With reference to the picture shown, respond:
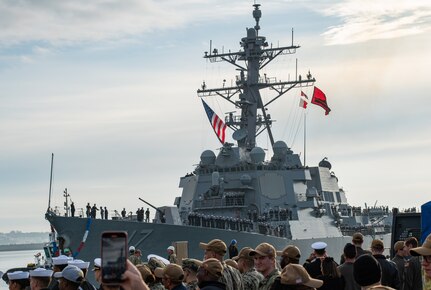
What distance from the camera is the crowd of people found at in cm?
523

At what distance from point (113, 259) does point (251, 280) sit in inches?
191

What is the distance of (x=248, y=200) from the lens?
31.6 meters

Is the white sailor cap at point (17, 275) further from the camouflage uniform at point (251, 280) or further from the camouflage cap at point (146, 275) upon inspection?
the camouflage uniform at point (251, 280)

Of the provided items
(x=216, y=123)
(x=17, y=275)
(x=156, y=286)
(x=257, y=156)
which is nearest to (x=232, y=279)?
(x=156, y=286)

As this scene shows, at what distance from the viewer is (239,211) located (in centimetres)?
3108

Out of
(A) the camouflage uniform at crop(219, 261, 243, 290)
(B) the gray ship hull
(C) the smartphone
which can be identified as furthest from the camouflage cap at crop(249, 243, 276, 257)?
(B) the gray ship hull

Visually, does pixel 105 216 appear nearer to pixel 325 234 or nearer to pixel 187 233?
pixel 187 233

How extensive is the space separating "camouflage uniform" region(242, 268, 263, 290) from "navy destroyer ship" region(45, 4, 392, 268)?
17.5 m

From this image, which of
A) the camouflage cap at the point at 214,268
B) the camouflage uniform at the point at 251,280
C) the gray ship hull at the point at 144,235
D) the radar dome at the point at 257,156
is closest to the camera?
the camouflage cap at the point at 214,268

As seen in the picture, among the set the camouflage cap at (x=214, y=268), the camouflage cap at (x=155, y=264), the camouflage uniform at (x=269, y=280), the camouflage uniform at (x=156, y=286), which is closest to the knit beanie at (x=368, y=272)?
the camouflage cap at (x=214, y=268)

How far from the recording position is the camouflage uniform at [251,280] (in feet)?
26.0

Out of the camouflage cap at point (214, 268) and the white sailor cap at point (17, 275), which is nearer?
the camouflage cap at point (214, 268)

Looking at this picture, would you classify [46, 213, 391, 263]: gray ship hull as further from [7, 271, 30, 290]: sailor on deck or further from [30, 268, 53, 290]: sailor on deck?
[30, 268, 53, 290]: sailor on deck

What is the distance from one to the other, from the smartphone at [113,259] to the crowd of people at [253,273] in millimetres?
32
